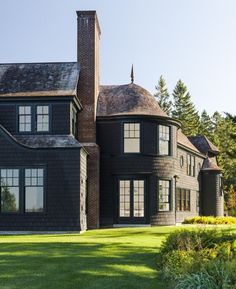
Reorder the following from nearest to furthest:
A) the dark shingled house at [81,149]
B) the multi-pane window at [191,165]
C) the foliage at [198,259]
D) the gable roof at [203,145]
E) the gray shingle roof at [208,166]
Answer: the foliage at [198,259] < the dark shingled house at [81,149] < the multi-pane window at [191,165] < the gray shingle roof at [208,166] < the gable roof at [203,145]

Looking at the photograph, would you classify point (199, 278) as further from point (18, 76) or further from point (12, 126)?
point (18, 76)

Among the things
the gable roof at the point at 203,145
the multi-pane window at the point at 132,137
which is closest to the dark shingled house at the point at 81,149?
the multi-pane window at the point at 132,137

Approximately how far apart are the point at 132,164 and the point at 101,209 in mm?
3109

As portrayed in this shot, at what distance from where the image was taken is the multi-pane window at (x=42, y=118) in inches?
1124

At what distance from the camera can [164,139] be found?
106ft

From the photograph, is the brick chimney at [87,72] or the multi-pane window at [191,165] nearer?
the brick chimney at [87,72]

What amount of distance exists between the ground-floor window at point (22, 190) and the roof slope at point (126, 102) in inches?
264

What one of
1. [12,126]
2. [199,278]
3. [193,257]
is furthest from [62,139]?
[199,278]

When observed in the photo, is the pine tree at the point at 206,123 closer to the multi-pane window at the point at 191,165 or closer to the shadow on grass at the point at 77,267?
the multi-pane window at the point at 191,165

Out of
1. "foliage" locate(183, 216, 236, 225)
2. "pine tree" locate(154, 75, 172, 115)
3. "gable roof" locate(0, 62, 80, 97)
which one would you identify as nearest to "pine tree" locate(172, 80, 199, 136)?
"pine tree" locate(154, 75, 172, 115)

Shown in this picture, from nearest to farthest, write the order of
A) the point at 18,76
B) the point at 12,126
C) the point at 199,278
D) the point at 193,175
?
the point at 199,278 → the point at 12,126 → the point at 18,76 → the point at 193,175

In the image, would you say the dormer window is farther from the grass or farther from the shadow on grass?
the shadow on grass

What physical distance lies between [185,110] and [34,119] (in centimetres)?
6033

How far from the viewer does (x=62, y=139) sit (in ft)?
91.2
